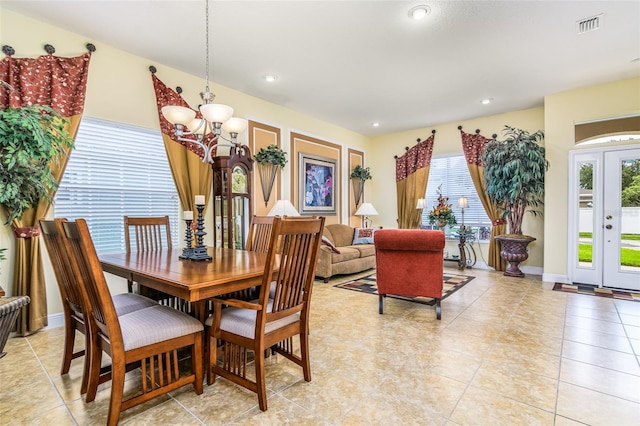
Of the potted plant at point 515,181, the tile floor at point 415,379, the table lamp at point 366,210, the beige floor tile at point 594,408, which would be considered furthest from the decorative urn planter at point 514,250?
the beige floor tile at point 594,408

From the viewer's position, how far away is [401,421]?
1.66 meters

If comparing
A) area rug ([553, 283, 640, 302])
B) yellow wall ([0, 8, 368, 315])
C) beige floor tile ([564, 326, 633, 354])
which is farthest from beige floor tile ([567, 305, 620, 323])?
yellow wall ([0, 8, 368, 315])

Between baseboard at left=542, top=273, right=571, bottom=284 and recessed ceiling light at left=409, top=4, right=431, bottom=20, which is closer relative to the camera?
recessed ceiling light at left=409, top=4, right=431, bottom=20

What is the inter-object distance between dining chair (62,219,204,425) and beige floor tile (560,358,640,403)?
2.47 meters

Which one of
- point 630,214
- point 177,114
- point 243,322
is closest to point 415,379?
point 243,322

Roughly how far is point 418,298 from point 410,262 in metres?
0.93

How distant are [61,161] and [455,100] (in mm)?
5348

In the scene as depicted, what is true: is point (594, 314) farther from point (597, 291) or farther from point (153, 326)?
point (153, 326)

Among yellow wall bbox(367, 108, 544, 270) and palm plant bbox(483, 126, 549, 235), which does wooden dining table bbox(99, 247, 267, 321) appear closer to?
palm plant bbox(483, 126, 549, 235)

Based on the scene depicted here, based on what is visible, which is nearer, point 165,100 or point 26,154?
point 26,154

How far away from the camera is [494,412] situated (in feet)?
5.66

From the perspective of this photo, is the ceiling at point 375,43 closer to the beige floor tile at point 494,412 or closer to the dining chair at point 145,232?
the dining chair at point 145,232

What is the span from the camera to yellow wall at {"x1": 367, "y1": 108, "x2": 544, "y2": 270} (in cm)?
544

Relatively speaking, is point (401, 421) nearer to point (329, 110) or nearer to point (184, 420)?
point (184, 420)
